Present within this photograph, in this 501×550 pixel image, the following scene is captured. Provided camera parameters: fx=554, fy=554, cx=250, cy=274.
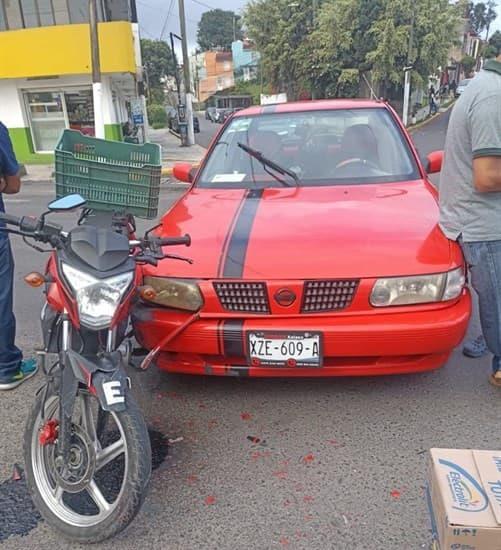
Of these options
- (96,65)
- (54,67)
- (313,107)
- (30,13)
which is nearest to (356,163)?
(313,107)

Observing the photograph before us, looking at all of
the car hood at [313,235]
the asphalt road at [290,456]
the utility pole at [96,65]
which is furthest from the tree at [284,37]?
the asphalt road at [290,456]

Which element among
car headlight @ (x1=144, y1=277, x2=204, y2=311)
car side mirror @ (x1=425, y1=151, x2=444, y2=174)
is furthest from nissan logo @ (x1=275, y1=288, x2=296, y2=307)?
car side mirror @ (x1=425, y1=151, x2=444, y2=174)

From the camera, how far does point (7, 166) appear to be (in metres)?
3.07

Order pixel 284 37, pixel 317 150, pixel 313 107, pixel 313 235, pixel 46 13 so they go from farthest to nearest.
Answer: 1. pixel 284 37
2. pixel 46 13
3. pixel 313 107
4. pixel 317 150
5. pixel 313 235

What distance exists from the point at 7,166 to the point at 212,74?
80.9 metres

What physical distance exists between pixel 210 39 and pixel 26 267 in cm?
10469

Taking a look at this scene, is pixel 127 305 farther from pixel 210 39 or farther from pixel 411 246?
pixel 210 39

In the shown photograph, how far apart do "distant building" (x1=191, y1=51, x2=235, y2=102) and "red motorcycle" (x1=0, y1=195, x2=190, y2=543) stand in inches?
3054

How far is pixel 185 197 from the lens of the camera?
382 cm

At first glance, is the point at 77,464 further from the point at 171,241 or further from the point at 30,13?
the point at 30,13

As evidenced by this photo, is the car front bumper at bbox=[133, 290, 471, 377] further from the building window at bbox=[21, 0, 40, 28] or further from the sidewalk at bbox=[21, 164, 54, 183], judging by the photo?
the building window at bbox=[21, 0, 40, 28]

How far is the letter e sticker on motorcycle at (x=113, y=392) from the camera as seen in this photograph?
6.36 feet

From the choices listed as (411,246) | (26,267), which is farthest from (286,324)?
(26,267)

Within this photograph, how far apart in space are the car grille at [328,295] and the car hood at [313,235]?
0.13 ft
